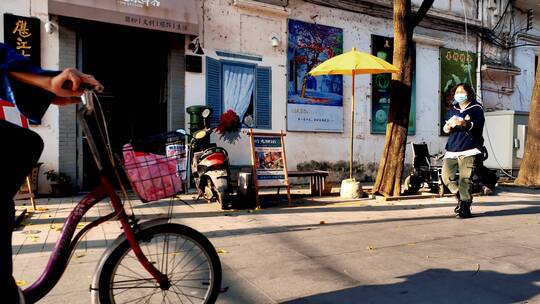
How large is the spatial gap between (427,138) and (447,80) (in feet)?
6.77

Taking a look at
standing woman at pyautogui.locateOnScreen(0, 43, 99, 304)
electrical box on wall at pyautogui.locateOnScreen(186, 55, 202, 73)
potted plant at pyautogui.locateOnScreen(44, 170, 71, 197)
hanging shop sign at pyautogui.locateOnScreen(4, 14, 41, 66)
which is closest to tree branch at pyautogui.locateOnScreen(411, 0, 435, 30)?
electrical box on wall at pyautogui.locateOnScreen(186, 55, 202, 73)

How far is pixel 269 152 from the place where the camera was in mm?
7898

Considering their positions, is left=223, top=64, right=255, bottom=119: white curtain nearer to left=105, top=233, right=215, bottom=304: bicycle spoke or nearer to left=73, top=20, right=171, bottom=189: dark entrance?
left=73, top=20, right=171, bottom=189: dark entrance

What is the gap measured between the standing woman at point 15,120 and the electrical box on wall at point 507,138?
43.1 ft

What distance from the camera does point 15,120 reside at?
6.93 feet

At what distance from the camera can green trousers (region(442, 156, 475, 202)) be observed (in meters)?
6.27

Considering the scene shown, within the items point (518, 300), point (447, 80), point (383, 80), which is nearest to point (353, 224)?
point (518, 300)

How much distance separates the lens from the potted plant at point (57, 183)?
8.18 metres

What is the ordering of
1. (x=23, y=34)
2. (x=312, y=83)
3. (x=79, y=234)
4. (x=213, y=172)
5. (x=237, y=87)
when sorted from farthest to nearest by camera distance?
(x=312, y=83) → (x=237, y=87) → (x=23, y=34) → (x=213, y=172) → (x=79, y=234)

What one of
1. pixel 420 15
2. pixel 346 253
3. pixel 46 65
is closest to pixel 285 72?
pixel 420 15

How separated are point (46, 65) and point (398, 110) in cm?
686

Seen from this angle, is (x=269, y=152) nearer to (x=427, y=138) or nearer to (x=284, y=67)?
(x=284, y=67)

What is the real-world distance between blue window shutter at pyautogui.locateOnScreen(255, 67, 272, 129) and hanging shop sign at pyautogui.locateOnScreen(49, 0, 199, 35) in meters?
2.14

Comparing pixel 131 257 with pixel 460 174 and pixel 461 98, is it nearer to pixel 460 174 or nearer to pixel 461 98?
pixel 460 174
